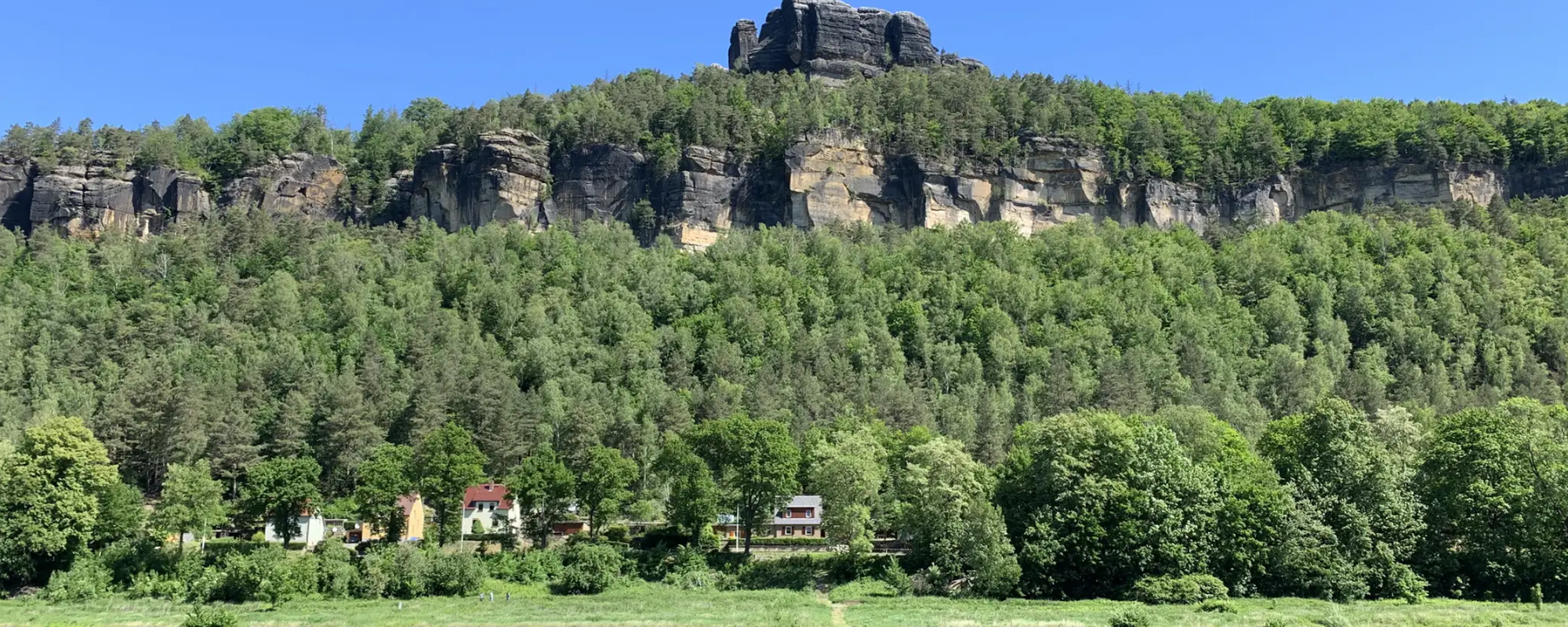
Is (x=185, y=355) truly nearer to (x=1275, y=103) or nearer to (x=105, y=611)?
(x=105, y=611)

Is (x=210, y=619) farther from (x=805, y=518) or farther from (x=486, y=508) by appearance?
(x=805, y=518)

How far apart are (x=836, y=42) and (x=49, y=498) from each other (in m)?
134

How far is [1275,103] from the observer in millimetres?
165875

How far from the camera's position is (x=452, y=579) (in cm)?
5591

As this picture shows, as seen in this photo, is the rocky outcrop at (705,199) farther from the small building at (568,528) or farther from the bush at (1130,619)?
the bush at (1130,619)

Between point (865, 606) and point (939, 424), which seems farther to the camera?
point (939, 424)

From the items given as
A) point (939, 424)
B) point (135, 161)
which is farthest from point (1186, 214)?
point (135, 161)

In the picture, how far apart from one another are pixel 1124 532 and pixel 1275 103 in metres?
127

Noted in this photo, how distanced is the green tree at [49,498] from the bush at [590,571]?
21840 millimetres

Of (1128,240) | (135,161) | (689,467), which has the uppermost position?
(135,161)

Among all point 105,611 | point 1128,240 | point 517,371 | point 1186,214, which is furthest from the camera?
point 1186,214

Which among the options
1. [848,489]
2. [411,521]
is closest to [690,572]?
[848,489]

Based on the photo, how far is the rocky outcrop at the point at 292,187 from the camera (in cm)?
13888

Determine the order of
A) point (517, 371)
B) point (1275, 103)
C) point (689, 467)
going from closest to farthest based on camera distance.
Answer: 1. point (689, 467)
2. point (517, 371)
3. point (1275, 103)
